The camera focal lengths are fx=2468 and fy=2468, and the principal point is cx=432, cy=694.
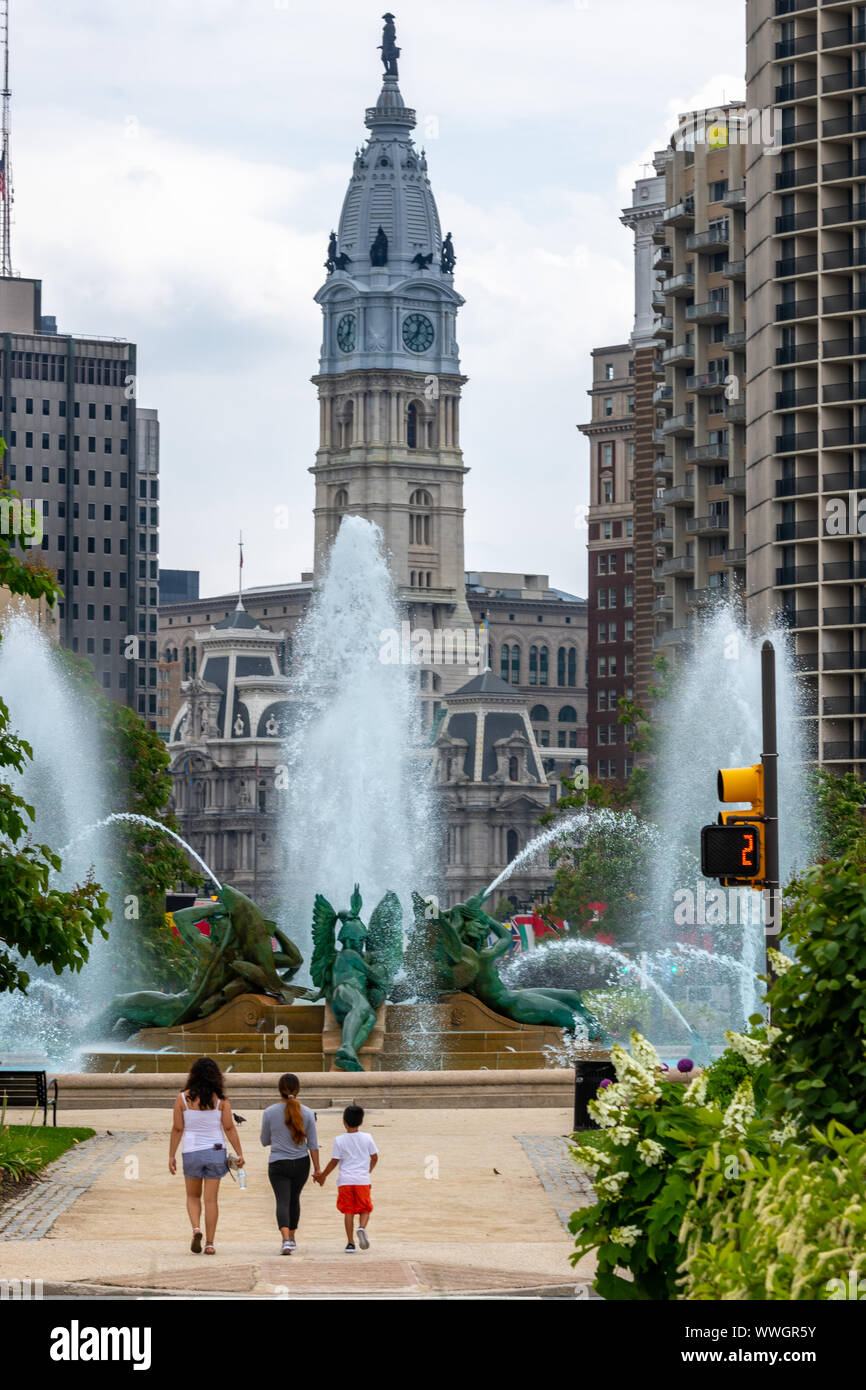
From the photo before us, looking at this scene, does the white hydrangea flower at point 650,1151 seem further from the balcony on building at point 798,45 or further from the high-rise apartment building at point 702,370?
the high-rise apartment building at point 702,370

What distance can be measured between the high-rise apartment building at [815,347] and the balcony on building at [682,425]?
11355 mm

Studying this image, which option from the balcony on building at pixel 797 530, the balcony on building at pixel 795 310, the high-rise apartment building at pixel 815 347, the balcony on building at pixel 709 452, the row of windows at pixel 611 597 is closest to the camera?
the high-rise apartment building at pixel 815 347

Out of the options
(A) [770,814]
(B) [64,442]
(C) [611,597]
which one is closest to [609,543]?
(C) [611,597]

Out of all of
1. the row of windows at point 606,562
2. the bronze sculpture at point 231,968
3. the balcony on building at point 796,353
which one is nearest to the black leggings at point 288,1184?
the bronze sculpture at point 231,968

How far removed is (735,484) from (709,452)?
134 inches

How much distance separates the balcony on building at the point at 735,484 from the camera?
8500 cm

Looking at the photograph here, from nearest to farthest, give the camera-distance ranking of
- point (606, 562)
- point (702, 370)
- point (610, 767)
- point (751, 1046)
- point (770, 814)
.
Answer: point (751, 1046), point (770, 814), point (702, 370), point (610, 767), point (606, 562)

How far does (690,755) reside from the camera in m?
59.9

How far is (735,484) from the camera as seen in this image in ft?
279

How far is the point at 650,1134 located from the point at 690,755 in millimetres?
47230

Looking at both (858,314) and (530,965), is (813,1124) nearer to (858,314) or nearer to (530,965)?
(530,965)

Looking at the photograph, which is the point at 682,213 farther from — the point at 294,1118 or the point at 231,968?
the point at 294,1118

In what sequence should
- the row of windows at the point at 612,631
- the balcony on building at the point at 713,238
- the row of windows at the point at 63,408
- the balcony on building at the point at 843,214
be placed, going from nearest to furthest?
1. the balcony on building at the point at 843,214
2. the balcony on building at the point at 713,238
3. the row of windows at the point at 612,631
4. the row of windows at the point at 63,408
